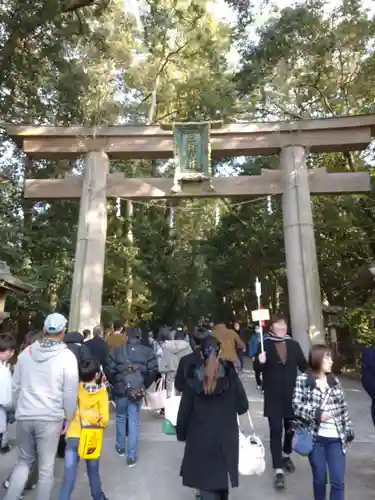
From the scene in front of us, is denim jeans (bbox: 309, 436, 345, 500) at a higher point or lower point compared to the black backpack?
lower

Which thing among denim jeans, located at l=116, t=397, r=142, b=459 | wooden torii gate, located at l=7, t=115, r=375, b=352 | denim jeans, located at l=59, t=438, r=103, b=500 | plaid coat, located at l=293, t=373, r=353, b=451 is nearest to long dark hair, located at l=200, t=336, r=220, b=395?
plaid coat, located at l=293, t=373, r=353, b=451

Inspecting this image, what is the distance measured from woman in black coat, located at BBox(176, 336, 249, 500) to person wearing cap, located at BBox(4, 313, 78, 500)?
0.96 meters

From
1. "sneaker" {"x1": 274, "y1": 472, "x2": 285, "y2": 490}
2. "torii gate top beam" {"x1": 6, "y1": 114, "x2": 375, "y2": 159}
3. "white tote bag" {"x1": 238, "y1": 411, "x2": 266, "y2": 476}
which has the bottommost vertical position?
"sneaker" {"x1": 274, "y1": 472, "x2": 285, "y2": 490}

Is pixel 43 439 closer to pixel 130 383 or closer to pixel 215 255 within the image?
pixel 130 383

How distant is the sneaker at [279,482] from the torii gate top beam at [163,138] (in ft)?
26.4

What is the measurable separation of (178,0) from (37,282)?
449 inches

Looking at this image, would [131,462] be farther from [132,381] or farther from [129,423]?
[132,381]

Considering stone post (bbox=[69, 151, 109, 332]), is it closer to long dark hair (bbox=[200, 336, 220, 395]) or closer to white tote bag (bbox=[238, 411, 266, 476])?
white tote bag (bbox=[238, 411, 266, 476])

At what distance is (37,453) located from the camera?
3.35 m

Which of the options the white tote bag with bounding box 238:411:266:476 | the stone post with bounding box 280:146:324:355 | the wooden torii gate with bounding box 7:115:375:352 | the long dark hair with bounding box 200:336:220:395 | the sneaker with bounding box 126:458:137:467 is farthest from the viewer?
the wooden torii gate with bounding box 7:115:375:352

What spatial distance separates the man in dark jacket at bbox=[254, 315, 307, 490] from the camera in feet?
14.6

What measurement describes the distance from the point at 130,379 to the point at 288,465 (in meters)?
2.04

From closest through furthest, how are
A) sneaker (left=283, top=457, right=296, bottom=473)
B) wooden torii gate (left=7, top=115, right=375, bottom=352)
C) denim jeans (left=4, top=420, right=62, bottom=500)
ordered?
denim jeans (left=4, top=420, right=62, bottom=500) → sneaker (left=283, top=457, right=296, bottom=473) → wooden torii gate (left=7, top=115, right=375, bottom=352)

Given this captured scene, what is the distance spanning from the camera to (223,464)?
9.93ft
